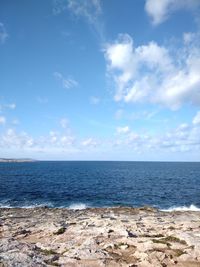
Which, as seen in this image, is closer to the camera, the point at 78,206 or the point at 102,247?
the point at 102,247

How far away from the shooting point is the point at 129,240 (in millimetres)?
21281

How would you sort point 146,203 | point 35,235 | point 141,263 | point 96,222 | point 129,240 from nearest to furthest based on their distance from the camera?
point 141,263, point 129,240, point 35,235, point 96,222, point 146,203

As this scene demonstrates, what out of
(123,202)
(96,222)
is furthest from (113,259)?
(123,202)

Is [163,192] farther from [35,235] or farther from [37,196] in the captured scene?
[35,235]

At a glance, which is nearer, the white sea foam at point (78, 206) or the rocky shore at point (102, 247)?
the rocky shore at point (102, 247)

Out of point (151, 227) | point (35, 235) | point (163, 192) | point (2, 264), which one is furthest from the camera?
point (163, 192)

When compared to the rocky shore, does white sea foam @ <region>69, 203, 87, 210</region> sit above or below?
below

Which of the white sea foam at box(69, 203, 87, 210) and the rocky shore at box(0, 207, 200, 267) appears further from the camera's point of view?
the white sea foam at box(69, 203, 87, 210)

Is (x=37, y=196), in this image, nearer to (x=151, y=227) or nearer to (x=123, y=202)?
(x=123, y=202)

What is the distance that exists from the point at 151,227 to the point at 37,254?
1366cm

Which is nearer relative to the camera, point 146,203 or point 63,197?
point 146,203

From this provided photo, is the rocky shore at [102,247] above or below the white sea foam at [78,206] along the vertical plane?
above

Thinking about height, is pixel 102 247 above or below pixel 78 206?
above

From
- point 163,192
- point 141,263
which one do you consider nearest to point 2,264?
point 141,263
